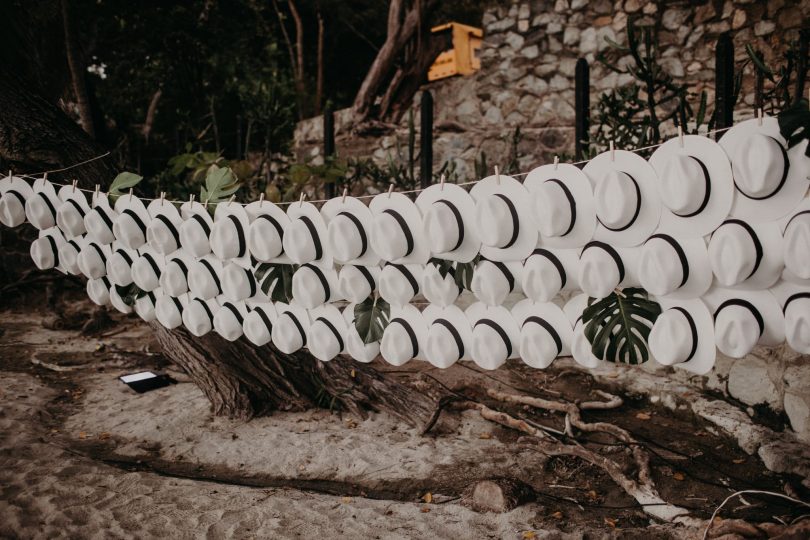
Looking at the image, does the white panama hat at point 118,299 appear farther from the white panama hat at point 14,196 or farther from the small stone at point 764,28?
the small stone at point 764,28

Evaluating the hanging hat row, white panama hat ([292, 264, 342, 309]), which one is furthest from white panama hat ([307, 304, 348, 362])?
white panama hat ([292, 264, 342, 309])

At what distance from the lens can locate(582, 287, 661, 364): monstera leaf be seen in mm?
1454

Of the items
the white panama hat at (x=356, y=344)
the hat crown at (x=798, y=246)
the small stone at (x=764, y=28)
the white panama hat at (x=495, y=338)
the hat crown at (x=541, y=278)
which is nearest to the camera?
the hat crown at (x=798, y=246)

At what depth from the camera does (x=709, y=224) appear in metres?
1.23

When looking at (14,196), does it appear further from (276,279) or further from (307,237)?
(307,237)

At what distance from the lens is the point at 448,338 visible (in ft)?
5.57

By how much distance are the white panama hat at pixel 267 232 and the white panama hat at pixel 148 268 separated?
0.54 metres

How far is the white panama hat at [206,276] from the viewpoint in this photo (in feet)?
6.51

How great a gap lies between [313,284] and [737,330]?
116cm

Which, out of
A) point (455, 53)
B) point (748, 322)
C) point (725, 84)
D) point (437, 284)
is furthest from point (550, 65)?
point (748, 322)

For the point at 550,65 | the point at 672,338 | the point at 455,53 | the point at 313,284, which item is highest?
the point at 455,53

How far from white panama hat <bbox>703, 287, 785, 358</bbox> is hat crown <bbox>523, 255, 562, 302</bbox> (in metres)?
0.37

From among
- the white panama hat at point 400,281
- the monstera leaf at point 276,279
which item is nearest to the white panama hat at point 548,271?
the white panama hat at point 400,281

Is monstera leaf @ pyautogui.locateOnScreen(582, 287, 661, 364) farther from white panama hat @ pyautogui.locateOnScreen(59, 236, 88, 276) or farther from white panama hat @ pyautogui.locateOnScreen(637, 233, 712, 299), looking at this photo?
white panama hat @ pyautogui.locateOnScreen(59, 236, 88, 276)
